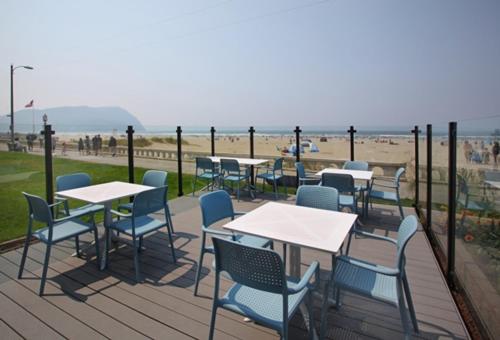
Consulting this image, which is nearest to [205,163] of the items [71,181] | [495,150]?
[71,181]

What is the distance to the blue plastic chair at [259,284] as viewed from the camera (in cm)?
117

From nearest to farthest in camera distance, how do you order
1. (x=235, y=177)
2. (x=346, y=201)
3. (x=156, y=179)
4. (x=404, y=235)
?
(x=404, y=235), (x=156, y=179), (x=346, y=201), (x=235, y=177)

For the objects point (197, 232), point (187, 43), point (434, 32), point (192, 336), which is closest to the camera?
point (192, 336)

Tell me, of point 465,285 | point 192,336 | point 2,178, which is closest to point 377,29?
point 465,285

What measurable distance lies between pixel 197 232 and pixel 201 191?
257 centimetres

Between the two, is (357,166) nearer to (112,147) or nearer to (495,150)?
(495,150)

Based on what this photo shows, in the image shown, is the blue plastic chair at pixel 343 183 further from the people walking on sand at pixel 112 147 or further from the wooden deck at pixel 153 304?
the people walking on sand at pixel 112 147

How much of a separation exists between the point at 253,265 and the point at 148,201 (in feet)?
5.43

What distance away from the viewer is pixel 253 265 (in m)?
1.20

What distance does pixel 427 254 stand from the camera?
2.89 m

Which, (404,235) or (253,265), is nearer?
(253,265)

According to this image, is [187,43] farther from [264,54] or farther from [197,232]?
[197,232]

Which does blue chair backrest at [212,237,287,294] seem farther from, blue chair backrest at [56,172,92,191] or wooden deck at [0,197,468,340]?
blue chair backrest at [56,172,92,191]

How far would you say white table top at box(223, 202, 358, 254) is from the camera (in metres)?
1.51
